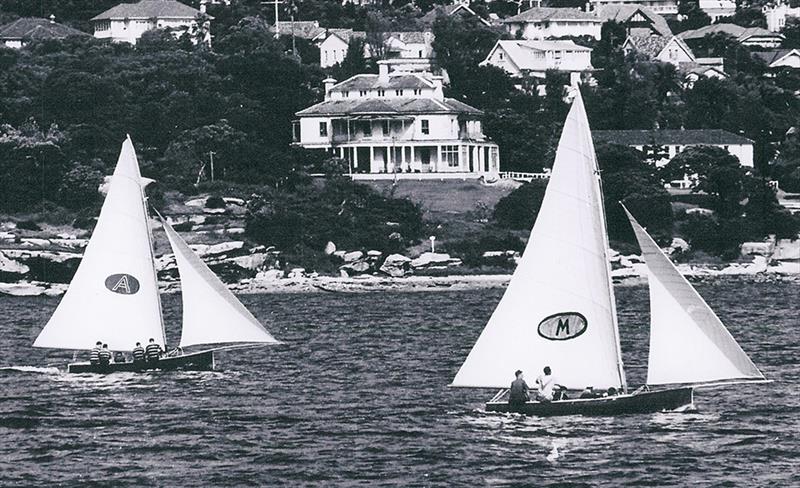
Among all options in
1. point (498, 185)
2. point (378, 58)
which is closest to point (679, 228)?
point (498, 185)

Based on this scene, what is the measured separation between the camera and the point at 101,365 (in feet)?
196

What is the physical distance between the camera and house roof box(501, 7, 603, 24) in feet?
607

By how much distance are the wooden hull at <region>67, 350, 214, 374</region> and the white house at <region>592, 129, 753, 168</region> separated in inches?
3030

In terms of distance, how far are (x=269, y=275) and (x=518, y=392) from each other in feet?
212

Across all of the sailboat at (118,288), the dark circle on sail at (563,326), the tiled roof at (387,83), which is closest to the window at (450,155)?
the tiled roof at (387,83)

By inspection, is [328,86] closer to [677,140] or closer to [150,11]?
[677,140]

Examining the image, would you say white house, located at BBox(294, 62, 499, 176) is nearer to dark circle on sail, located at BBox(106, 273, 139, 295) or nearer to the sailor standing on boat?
dark circle on sail, located at BBox(106, 273, 139, 295)

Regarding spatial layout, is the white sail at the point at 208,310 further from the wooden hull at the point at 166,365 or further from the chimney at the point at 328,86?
the chimney at the point at 328,86

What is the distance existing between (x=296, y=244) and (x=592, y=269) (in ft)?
226

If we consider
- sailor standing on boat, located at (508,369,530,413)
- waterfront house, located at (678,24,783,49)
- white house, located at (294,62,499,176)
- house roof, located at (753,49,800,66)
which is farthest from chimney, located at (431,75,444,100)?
sailor standing on boat, located at (508,369,530,413)

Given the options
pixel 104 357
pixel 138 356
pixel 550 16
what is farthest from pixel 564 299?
pixel 550 16

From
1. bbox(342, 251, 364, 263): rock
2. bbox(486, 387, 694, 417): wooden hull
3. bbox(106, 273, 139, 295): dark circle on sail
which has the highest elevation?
bbox(106, 273, 139, 295): dark circle on sail

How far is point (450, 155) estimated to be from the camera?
135875mm

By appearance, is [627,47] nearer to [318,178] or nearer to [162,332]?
[318,178]
